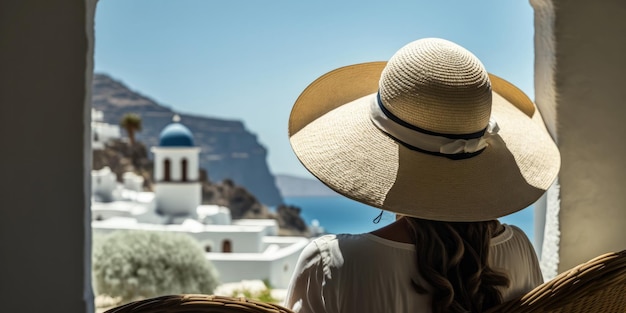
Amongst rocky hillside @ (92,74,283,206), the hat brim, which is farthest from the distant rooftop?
rocky hillside @ (92,74,283,206)

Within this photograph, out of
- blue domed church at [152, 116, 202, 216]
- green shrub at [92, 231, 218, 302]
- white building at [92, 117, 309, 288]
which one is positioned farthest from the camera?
blue domed church at [152, 116, 202, 216]

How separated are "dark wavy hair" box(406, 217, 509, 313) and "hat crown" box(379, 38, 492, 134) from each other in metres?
0.16

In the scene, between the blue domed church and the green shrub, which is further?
the blue domed church

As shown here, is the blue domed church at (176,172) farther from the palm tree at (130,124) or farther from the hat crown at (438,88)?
the hat crown at (438,88)

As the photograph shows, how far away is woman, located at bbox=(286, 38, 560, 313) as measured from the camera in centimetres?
117

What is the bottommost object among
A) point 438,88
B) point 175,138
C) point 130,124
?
point 130,124

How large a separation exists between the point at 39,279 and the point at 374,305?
1.50 m

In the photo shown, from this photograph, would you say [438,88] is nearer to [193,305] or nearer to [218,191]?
[193,305]

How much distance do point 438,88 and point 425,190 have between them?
0.17m

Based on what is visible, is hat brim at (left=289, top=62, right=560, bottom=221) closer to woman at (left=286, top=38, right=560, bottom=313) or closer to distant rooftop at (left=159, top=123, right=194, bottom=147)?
woman at (left=286, top=38, right=560, bottom=313)

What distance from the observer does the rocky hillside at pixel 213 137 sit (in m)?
70.4

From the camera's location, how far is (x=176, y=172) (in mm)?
24578

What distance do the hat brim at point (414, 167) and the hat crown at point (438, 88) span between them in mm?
68

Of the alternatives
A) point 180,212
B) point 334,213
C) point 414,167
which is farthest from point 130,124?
point 334,213
